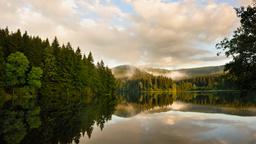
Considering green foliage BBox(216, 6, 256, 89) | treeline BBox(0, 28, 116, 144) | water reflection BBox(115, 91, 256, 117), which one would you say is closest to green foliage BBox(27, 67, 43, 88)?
treeline BBox(0, 28, 116, 144)

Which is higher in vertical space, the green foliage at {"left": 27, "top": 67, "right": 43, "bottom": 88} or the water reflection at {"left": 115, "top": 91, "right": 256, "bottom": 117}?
the green foliage at {"left": 27, "top": 67, "right": 43, "bottom": 88}

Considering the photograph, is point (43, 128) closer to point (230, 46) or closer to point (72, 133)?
point (72, 133)

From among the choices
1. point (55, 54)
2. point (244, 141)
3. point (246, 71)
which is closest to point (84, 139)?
point (244, 141)

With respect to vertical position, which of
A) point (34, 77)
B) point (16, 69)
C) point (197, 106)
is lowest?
point (197, 106)

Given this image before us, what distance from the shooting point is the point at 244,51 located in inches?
1110

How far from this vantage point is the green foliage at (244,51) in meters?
27.3

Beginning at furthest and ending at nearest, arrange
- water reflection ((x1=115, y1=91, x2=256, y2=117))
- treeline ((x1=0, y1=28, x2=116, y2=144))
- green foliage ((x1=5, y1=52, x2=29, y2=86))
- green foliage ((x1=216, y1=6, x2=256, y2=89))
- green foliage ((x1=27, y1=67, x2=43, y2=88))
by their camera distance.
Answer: green foliage ((x1=27, y1=67, x2=43, y2=88)) < green foliage ((x1=5, y1=52, x2=29, y2=86)) < treeline ((x1=0, y1=28, x2=116, y2=144)) < water reflection ((x1=115, y1=91, x2=256, y2=117)) < green foliage ((x1=216, y1=6, x2=256, y2=89))

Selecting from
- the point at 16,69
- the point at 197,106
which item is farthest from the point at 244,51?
the point at 16,69

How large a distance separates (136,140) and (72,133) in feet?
22.0

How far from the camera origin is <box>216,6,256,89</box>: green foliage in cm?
2733

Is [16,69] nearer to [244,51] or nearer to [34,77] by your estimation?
[34,77]

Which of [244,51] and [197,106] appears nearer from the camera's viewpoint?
[244,51]

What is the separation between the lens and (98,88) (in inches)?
4867

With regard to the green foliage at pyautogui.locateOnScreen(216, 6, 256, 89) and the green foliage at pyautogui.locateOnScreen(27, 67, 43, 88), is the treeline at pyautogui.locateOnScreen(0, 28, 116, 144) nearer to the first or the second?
the green foliage at pyautogui.locateOnScreen(27, 67, 43, 88)
